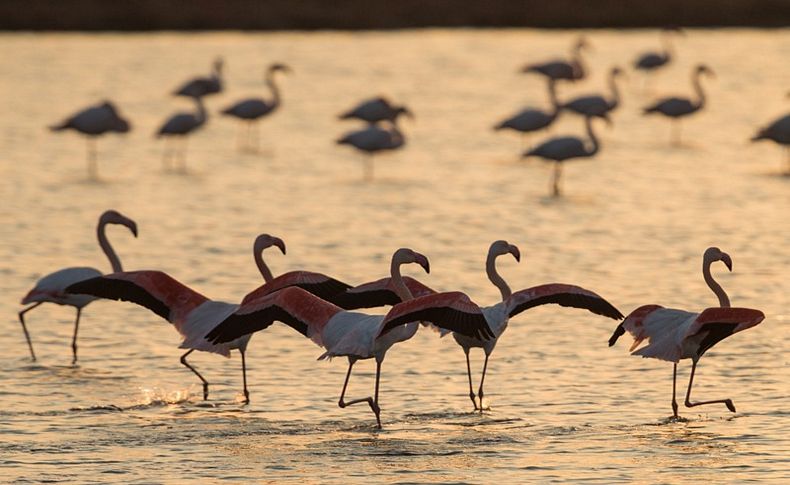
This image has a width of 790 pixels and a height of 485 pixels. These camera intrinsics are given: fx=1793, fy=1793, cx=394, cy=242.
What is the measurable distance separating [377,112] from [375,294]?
13.7 meters

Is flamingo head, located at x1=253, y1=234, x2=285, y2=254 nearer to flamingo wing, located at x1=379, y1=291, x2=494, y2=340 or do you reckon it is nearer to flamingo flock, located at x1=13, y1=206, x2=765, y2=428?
flamingo flock, located at x1=13, y1=206, x2=765, y2=428

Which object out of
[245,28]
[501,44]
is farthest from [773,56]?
[245,28]

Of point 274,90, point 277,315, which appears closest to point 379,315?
point 277,315

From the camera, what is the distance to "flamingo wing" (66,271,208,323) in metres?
10.6

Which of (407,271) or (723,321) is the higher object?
(407,271)

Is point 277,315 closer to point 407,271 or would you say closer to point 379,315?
point 379,315

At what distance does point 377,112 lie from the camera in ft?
79.5

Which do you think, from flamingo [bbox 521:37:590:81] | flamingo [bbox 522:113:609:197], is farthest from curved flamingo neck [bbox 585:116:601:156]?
flamingo [bbox 521:37:590:81]

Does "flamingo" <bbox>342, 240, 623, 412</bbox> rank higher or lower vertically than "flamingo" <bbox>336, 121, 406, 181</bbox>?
lower

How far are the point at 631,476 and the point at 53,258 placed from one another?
27.3ft

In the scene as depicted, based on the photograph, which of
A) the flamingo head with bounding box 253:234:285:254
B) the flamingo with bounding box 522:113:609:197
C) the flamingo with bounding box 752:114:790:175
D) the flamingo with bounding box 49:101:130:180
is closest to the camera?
the flamingo head with bounding box 253:234:285:254

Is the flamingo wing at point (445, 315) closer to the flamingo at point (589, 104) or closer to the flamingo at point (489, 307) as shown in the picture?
the flamingo at point (489, 307)

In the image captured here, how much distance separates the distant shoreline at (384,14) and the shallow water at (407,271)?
25.6 feet

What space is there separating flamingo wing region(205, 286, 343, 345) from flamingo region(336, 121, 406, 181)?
1201cm
